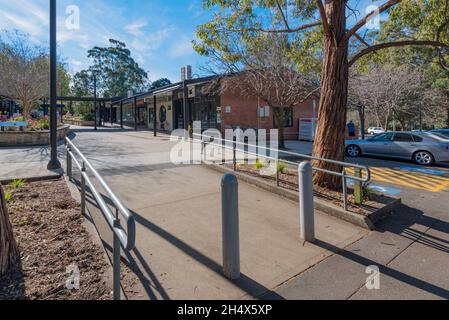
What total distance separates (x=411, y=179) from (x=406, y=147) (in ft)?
12.4

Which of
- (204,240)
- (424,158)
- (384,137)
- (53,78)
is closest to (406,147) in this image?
(424,158)

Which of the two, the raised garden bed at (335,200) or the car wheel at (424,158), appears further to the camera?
the car wheel at (424,158)

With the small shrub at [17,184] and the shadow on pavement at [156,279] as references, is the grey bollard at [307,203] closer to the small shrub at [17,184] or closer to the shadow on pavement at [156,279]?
the shadow on pavement at [156,279]

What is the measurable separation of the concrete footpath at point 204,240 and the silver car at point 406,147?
27.1 ft

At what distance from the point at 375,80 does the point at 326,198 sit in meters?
19.8

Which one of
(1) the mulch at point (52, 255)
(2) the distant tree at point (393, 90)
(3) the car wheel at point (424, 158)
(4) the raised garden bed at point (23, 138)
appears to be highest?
(2) the distant tree at point (393, 90)

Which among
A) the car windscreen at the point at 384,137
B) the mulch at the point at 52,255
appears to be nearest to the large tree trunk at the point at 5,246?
the mulch at the point at 52,255

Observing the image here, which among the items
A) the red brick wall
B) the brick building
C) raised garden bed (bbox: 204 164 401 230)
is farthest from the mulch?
the red brick wall

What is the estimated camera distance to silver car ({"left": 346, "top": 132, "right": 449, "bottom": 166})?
10.5m

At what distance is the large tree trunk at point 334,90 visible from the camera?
575 centimetres

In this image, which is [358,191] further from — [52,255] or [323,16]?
[52,255]

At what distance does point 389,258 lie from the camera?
356 centimetres
